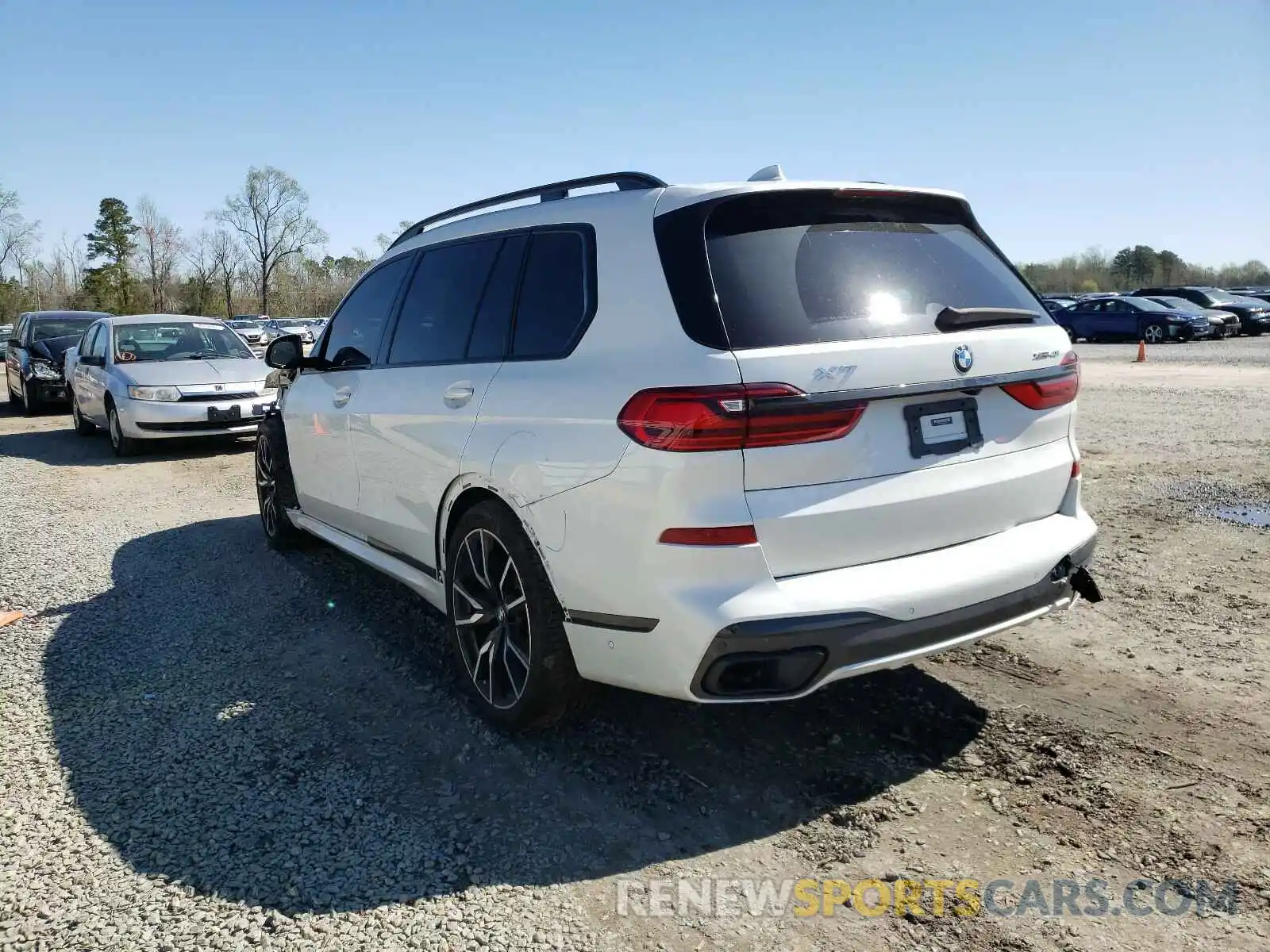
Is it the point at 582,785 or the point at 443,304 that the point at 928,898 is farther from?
the point at 443,304

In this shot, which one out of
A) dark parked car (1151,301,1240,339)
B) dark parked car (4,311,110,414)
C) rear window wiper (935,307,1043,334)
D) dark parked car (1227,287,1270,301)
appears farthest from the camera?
dark parked car (1227,287,1270,301)

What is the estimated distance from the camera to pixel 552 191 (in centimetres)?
383

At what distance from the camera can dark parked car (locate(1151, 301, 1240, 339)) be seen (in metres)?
31.2

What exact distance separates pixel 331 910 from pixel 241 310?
99.4m

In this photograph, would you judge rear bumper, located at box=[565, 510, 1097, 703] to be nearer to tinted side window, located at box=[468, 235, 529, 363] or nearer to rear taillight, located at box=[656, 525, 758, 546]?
rear taillight, located at box=[656, 525, 758, 546]

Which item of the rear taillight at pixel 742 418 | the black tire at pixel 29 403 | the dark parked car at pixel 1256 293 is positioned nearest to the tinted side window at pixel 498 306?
the rear taillight at pixel 742 418

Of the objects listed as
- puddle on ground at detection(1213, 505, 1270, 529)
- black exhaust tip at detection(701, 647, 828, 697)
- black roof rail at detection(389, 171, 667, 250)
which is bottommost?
puddle on ground at detection(1213, 505, 1270, 529)

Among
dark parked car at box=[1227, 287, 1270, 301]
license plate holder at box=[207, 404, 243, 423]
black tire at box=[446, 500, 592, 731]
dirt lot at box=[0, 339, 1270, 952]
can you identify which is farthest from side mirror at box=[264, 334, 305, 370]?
dark parked car at box=[1227, 287, 1270, 301]

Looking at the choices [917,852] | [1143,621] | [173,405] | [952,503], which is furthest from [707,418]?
[173,405]

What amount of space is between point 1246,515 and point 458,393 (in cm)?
562

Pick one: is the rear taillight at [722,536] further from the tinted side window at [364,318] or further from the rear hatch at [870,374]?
the tinted side window at [364,318]

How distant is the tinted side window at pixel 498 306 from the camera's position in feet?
12.0

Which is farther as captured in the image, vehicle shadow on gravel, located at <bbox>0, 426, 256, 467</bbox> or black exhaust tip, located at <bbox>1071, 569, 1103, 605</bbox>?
vehicle shadow on gravel, located at <bbox>0, 426, 256, 467</bbox>

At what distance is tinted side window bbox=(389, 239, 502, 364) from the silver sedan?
6.01 m
